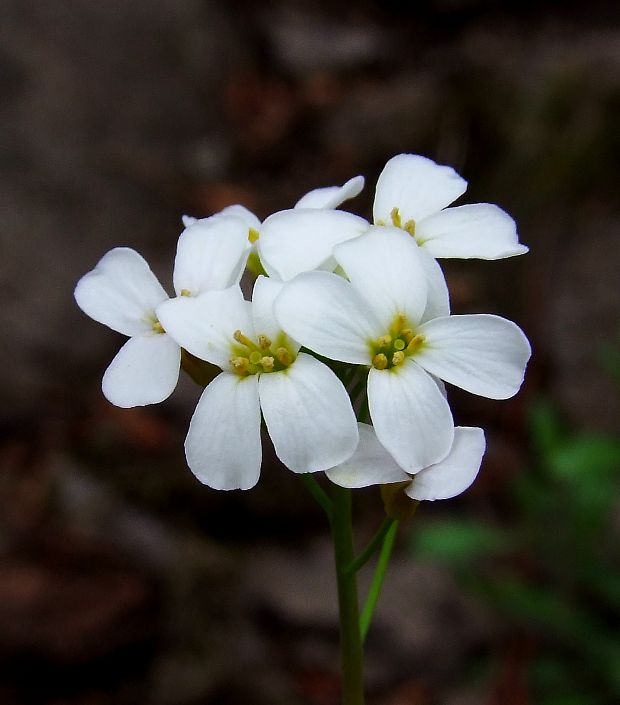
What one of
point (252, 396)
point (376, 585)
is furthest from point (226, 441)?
point (376, 585)

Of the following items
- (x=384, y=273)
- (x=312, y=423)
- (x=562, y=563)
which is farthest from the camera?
(x=562, y=563)

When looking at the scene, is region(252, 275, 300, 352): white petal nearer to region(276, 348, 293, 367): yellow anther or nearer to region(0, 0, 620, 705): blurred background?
region(276, 348, 293, 367): yellow anther

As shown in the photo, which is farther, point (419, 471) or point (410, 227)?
point (410, 227)

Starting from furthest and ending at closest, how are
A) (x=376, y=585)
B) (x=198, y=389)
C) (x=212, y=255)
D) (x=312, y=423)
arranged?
(x=198, y=389)
(x=376, y=585)
(x=212, y=255)
(x=312, y=423)

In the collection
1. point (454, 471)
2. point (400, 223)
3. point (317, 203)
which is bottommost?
point (454, 471)

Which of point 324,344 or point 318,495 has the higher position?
point 324,344

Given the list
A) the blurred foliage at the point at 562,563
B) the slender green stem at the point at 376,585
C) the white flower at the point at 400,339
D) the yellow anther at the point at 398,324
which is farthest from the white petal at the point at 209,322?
the blurred foliage at the point at 562,563

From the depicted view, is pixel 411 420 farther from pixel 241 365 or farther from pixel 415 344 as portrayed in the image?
pixel 241 365
